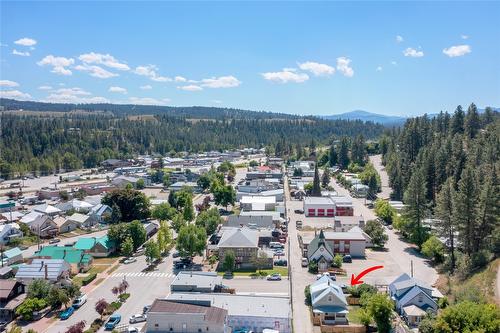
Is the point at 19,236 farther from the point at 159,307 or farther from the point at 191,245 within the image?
the point at 159,307

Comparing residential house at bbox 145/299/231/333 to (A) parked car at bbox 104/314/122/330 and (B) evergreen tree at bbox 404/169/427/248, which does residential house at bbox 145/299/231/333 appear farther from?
(B) evergreen tree at bbox 404/169/427/248

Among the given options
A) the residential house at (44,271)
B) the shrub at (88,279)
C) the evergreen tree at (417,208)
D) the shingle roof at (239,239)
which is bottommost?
the shrub at (88,279)

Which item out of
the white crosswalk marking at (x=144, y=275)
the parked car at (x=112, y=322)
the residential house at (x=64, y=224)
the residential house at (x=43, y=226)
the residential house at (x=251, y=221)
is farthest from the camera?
the residential house at (x=64, y=224)

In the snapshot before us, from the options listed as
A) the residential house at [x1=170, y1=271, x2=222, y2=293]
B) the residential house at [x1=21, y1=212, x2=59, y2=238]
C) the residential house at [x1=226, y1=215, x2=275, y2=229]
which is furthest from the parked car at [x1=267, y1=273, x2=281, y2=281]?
the residential house at [x1=21, y1=212, x2=59, y2=238]

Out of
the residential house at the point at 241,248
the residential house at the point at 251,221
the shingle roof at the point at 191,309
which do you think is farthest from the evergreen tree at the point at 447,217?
the shingle roof at the point at 191,309

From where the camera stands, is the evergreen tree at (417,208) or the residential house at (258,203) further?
the residential house at (258,203)

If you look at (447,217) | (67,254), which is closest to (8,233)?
(67,254)

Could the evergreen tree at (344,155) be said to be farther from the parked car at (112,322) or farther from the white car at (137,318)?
the parked car at (112,322)
